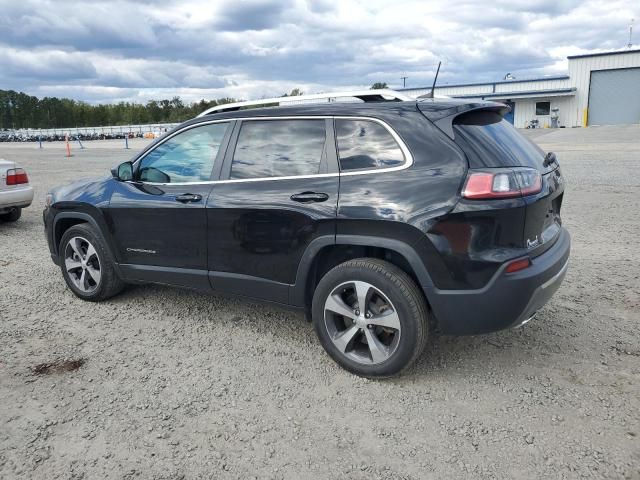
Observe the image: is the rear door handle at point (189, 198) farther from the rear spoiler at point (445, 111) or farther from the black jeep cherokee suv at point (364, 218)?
the rear spoiler at point (445, 111)

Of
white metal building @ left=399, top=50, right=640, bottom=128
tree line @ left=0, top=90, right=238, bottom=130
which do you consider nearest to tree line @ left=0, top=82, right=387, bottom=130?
tree line @ left=0, top=90, right=238, bottom=130

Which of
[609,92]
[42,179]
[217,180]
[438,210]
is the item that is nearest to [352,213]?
[438,210]

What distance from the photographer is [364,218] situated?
324cm

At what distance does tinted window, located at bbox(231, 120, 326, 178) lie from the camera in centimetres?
357

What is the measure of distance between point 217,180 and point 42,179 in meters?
14.4

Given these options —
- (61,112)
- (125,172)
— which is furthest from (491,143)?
(61,112)

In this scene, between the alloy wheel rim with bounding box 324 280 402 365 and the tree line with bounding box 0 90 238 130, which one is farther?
the tree line with bounding box 0 90 238 130

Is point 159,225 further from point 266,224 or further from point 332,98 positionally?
point 332,98

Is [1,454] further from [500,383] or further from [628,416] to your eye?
[628,416]

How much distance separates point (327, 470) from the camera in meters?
2.61

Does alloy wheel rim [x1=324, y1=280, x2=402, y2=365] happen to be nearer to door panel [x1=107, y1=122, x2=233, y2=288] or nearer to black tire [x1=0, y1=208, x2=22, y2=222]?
door panel [x1=107, y1=122, x2=233, y2=288]

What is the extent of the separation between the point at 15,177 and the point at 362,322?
7.11 m

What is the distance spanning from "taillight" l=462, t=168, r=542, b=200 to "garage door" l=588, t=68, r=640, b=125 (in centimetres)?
5117

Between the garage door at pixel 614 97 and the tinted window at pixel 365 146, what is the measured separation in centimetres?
5118
